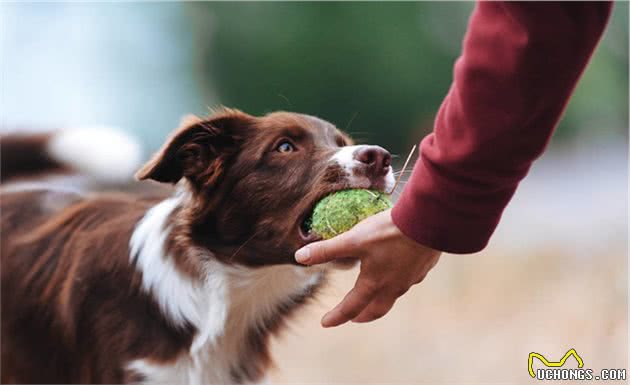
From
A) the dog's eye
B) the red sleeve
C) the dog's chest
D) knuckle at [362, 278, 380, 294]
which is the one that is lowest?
the dog's chest

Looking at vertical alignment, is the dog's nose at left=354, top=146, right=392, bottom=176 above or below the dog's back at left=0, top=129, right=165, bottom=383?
above

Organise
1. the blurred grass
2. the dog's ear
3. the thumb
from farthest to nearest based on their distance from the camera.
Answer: the blurred grass → the dog's ear → the thumb

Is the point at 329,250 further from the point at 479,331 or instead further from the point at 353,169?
the point at 479,331

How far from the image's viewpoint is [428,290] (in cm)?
544

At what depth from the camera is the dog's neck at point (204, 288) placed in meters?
3.12

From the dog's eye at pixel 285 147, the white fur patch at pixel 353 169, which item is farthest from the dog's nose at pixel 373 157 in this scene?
the dog's eye at pixel 285 147

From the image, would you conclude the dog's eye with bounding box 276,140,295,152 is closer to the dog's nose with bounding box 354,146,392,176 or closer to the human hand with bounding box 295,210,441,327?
the dog's nose with bounding box 354,146,392,176

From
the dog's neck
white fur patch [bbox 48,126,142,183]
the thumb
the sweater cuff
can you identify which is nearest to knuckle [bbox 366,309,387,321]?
the thumb

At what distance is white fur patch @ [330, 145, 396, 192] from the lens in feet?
8.68

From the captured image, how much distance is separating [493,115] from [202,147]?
1450mm

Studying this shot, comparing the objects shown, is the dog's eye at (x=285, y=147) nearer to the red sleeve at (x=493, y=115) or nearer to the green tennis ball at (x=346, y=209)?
the green tennis ball at (x=346, y=209)

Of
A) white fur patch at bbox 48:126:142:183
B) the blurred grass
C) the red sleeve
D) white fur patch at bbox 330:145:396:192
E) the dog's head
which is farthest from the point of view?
the blurred grass

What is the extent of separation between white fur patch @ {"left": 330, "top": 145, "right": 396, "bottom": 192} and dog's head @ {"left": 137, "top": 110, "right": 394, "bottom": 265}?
37 mm

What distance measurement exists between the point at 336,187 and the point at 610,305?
2.16m
